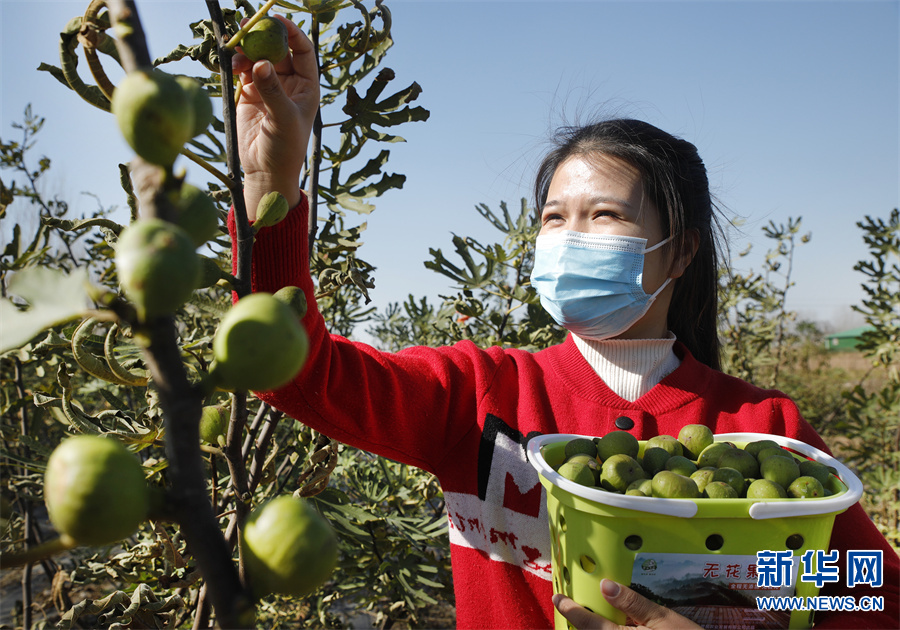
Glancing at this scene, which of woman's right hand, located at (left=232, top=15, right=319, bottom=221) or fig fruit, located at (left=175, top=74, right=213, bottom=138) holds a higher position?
woman's right hand, located at (left=232, top=15, right=319, bottom=221)

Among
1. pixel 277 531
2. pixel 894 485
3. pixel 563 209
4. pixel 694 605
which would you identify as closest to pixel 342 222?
pixel 563 209

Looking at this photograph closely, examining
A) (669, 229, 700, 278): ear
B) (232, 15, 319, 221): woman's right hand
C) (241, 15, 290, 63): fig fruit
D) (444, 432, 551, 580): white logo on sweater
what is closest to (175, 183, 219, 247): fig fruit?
(241, 15, 290, 63): fig fruit

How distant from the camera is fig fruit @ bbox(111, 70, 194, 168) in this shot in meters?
0.43

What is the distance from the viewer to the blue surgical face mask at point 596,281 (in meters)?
2.10

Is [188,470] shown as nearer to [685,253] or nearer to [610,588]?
[610,588]

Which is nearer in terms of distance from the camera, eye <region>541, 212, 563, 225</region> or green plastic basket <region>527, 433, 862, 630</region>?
green plastic basket <region>527, 433, 862, 630</region>

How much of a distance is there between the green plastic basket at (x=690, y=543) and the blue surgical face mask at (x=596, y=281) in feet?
3.05

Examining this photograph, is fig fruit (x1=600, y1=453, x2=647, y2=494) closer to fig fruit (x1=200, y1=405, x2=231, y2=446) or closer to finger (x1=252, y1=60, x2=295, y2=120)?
fig fruit (x1=200, y1=405, x2=231, y2=446)

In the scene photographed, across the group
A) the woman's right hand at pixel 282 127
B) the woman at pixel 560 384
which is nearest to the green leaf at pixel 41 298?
the woman's right hand at pixel 282 127

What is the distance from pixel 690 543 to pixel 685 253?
136 centimetres

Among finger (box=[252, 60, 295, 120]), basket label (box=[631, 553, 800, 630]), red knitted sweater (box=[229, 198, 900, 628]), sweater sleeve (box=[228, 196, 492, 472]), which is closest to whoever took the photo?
finger (box=[252, 60, 295, 120])

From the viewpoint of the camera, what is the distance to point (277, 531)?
45 cm

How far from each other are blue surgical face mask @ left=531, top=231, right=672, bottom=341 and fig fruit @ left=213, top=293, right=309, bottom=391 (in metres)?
1.78

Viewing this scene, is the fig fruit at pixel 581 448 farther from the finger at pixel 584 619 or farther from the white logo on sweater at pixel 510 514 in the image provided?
the white logo on sweater at pixel 510 514
